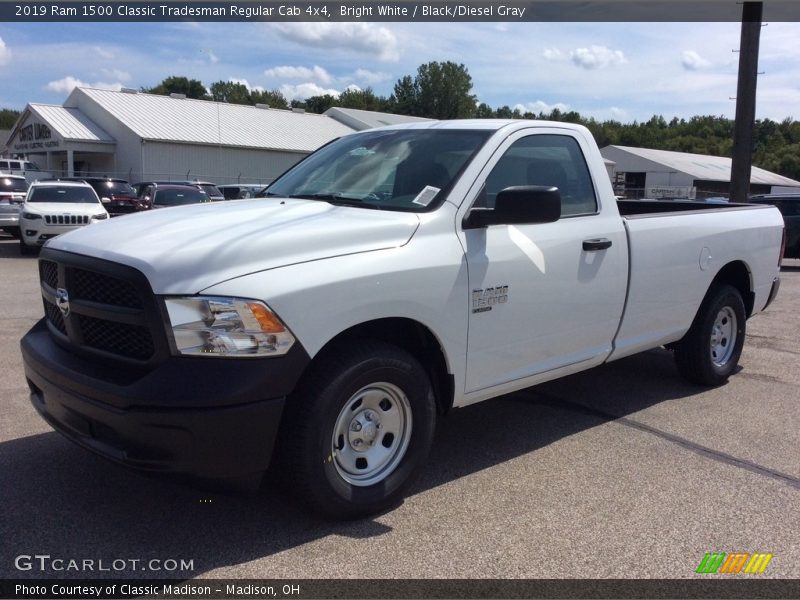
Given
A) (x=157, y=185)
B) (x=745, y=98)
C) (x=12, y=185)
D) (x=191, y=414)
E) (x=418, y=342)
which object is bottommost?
(x=191, y=414)

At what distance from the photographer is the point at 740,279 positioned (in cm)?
643

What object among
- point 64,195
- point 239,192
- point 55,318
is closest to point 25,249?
point 64,195

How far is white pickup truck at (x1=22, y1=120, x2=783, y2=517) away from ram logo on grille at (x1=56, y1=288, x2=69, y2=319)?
0.02m

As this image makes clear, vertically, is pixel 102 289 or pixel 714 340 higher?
pixel 102 289

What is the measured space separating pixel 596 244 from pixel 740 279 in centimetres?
248

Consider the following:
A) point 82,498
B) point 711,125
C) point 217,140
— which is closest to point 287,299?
point 82,498

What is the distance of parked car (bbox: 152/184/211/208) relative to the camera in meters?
19.0

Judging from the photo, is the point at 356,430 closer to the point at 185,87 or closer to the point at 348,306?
the point at 348,306

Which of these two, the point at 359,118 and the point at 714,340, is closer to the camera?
the point at 714,340

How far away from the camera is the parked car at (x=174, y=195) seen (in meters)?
19.0

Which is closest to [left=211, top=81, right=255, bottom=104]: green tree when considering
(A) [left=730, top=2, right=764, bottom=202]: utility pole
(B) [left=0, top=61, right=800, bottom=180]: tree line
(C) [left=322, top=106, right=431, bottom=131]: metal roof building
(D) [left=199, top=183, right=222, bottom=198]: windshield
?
(B) [left=0, top=61, right=800, bottom=180]: tree line

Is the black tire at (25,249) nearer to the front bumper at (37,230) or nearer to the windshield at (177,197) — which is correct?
the front bumper at (37,230)

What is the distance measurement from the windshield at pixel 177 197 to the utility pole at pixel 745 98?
41.2 feet

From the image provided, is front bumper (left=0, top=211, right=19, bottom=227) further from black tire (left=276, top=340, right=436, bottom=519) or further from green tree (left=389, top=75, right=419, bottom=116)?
green tree (left=389, top=75, right=419, bottom=116)
